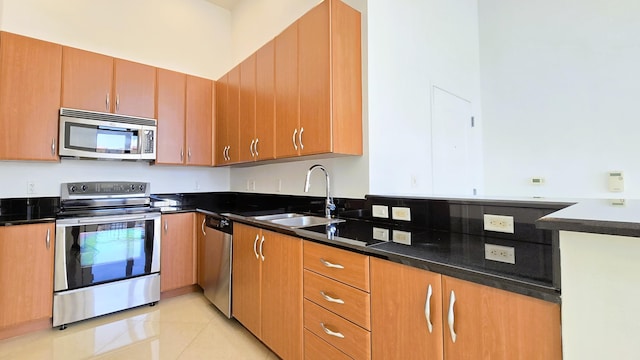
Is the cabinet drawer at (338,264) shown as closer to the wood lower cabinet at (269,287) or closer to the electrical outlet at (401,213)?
the wood lower cabinet at (269,287)

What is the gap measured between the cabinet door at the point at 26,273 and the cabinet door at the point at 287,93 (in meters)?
1.90

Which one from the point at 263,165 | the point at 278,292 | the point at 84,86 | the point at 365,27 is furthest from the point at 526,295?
the point at 84,86

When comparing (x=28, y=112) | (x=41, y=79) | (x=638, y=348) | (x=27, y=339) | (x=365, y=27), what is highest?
(x=365, y=27)

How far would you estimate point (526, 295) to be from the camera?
794 millimetres

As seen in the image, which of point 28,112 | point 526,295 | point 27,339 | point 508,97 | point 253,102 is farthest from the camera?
point 508,97

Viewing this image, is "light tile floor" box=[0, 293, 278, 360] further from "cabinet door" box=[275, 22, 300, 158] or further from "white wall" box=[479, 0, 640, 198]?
"white wall" box=[479, 0, 640, 198]

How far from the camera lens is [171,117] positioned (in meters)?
2.99

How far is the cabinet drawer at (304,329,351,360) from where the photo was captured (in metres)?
1.36

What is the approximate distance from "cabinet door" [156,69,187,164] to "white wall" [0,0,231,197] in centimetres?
35

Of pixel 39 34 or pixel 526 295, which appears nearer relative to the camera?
pixel 526 295

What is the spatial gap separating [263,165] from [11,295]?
85.3 inches

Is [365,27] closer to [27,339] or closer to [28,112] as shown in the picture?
[28,112]

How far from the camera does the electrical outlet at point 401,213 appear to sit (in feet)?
5.65

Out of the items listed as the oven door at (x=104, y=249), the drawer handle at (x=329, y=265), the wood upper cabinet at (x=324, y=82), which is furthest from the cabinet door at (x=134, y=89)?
the drawer handle at (x=329, y=265)
